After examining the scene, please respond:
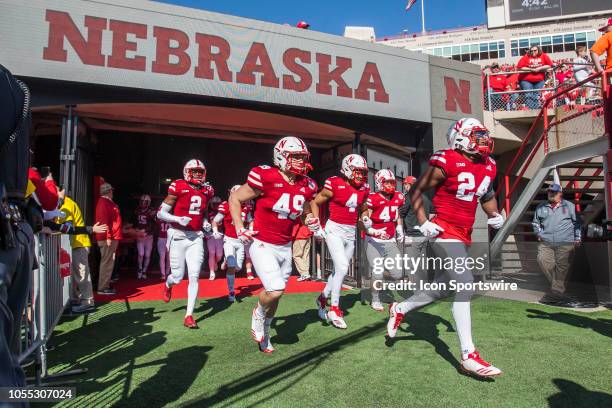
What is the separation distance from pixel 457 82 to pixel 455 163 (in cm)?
792

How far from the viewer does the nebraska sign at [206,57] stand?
289 inches

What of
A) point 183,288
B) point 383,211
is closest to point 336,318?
point 383,211

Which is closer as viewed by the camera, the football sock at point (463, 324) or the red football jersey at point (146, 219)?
the football sock at point (463, 324)

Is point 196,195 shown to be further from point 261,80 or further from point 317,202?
point 261,80

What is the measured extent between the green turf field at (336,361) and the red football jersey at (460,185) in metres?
1.54

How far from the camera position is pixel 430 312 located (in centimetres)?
650

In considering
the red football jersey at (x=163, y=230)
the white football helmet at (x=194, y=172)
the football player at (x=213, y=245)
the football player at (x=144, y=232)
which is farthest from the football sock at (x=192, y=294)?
the football player at (x=144, y=232)

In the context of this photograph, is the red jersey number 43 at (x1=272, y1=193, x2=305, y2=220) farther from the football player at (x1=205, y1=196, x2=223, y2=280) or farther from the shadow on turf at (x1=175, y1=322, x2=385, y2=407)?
the football player at (x1=205, y1=196, x2=223, y2=280)

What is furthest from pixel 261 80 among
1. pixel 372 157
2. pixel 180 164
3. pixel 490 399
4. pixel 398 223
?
pixel 490 399

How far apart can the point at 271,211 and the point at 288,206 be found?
208 mm

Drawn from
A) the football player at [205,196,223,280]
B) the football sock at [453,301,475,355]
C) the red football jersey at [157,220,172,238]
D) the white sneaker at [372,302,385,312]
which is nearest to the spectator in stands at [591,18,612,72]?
the white sneaker at [372,302,385,312]

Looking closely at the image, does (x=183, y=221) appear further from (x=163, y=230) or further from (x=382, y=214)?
(x=163, y=230)

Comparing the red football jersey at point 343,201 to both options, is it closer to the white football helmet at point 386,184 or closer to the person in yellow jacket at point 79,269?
the white football helmet at point 386,184

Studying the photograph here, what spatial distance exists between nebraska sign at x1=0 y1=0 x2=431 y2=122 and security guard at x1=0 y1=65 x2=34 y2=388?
Result: 258 inches
